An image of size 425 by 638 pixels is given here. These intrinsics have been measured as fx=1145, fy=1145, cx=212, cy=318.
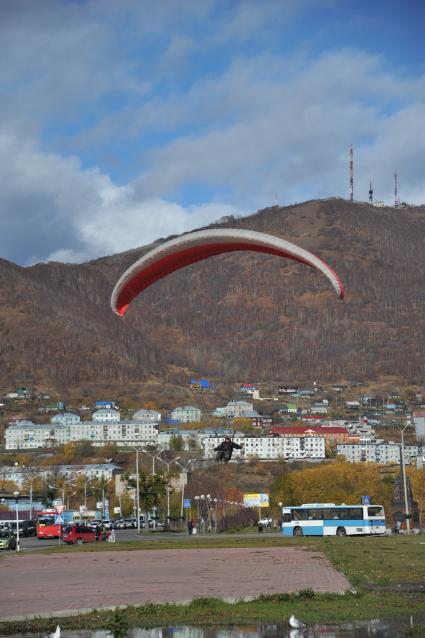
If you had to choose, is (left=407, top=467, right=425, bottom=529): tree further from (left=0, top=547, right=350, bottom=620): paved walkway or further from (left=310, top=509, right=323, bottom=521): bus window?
(left=0, top=547, right=350, bottom=620): paved walkway

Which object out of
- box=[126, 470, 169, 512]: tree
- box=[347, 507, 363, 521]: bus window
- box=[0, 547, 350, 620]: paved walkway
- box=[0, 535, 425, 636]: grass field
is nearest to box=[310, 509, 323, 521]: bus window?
box=[347, 507, 363, 521]: bus window

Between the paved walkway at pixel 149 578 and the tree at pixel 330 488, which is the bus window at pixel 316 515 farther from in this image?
the tree at pixel 330 488

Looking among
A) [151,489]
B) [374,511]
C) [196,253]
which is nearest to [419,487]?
[151,489]

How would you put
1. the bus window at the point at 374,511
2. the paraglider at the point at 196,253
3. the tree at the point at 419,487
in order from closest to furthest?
the paraglider at the point at 196,253, the bus window at the point at 374,511, the tree at the point at 419,487

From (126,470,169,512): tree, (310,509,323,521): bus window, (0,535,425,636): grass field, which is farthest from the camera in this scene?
(126,470,169,512): tree

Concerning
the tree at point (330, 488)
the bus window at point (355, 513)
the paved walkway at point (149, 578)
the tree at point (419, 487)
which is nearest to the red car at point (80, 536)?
the bus window at point (355, 513)

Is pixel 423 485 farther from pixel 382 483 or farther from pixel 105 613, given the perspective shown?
pixel 105 613
